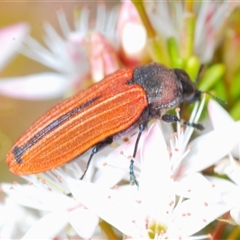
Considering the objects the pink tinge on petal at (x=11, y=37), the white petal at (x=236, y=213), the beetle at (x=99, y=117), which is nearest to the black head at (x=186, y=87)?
the beetle at (x=99, y=117)

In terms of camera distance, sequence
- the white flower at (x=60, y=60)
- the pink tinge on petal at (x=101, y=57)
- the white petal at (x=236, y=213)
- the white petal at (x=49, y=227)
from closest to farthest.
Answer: the white petal at (x=236, y=213), the white petal at (x=49, y=227), the pink tinge on petal at (x=101, y=57), the white flower at (x=60, y=60)

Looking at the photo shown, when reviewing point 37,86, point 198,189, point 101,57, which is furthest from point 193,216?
point 37,86

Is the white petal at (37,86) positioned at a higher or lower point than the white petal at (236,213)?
higher

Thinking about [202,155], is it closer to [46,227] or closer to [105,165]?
[105,165]

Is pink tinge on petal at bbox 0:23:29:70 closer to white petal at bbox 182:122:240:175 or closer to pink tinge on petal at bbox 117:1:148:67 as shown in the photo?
pink tinge on petal at bbox 117:1:148:67

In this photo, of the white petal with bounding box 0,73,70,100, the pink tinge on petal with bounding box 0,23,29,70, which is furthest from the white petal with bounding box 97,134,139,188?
the pink tinge on petal with bounding box 0,23,29,70

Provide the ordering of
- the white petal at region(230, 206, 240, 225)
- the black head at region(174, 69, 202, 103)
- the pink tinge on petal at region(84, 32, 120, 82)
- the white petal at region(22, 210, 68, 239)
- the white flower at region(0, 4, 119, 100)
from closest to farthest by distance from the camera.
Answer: the white petal at region(230, 206, 240, 225), the white petal at region(22, 210, 68, 239), the black head at region(174, 69, 202, 103), the pink tinge on petal at region(84, 32, 120, 82), the white flower at region(0, 4, 119, 100)

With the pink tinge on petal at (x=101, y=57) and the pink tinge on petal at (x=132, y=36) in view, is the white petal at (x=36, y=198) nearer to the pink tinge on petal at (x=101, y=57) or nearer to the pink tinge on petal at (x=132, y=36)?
the pink tinge on petal at (x=101, y=57)

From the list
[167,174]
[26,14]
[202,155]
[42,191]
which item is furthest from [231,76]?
[26,14]
